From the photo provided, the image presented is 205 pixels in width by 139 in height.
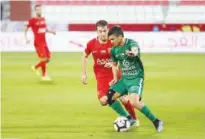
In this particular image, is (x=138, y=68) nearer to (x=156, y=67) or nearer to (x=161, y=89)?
(x=161, y=89)

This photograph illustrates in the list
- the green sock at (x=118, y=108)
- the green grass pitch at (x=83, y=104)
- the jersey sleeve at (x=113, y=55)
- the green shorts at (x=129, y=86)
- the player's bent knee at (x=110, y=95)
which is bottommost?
the green grass pitch at (x=83, y=104)

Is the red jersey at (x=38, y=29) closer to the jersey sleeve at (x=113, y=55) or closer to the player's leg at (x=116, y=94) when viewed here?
the player's leg at (x=116, y=94)

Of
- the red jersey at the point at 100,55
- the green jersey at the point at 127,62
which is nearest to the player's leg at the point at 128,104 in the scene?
the red jersey at the point at 100,55

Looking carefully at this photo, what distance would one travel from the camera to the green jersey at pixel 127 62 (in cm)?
952

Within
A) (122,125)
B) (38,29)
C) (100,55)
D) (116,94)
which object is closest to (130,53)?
(116,94)

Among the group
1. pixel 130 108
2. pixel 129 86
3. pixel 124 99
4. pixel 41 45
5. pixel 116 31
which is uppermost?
pixel 116 31

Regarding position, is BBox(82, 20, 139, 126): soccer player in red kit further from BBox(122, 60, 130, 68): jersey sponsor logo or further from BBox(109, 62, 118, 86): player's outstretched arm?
BBox(122, 60, 130, 68): jersey sponsor logo

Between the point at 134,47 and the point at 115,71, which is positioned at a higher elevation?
the point at 134,47

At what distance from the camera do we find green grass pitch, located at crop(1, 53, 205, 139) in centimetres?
974

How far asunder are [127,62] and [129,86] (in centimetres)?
42

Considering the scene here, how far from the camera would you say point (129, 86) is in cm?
968

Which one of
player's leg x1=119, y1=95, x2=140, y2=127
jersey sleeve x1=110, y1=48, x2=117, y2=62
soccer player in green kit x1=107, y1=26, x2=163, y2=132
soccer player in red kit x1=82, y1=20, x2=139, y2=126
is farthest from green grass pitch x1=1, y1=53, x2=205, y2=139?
jersey sleeve x1=110, y1=48, x2=117, y2=62

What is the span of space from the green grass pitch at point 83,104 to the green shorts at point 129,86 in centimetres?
70

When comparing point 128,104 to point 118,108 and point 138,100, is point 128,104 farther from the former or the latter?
point 138,100
